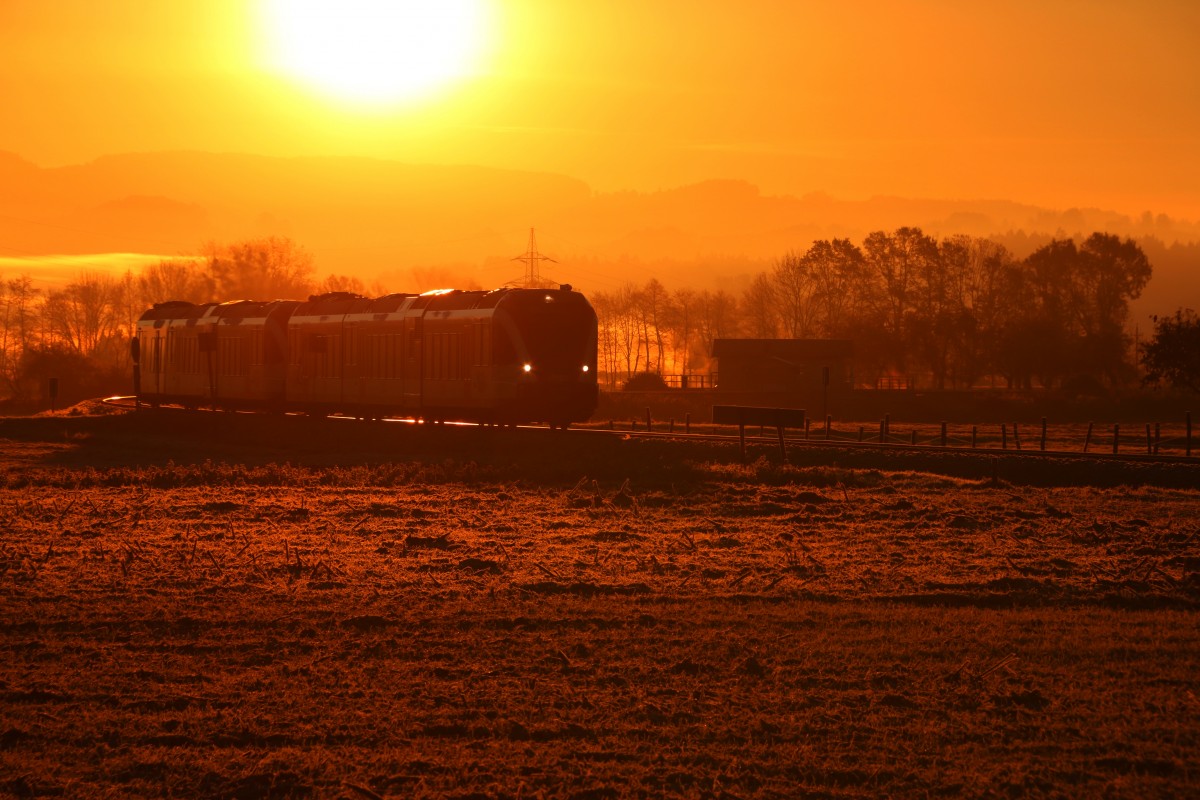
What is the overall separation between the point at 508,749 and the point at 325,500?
53.6ft

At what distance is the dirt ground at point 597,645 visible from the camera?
28.8 ft

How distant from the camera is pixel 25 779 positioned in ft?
27.6

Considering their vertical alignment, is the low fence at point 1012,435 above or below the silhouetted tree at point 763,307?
below

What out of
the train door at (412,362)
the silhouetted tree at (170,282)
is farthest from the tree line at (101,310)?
the train door at (412,362)

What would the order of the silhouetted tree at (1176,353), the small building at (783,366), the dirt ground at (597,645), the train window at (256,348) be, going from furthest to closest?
1. the small building at (783,366)
2. the silhouetted tree at (1176,353)
3. the train window at (256,348)
4. the dirt ground at (597,645)

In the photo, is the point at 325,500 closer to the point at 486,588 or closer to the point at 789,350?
the point at 486,588

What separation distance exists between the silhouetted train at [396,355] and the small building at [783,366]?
47925mm

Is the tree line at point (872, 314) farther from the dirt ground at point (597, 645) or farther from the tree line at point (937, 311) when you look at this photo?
the dirt ground at point (597, 645)

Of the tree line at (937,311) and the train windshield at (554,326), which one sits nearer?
the train windshield at (554,326)

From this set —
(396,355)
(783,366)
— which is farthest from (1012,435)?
(396,355)

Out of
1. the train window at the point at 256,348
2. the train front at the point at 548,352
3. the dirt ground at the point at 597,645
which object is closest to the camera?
the dirt ground at the point at 597,645

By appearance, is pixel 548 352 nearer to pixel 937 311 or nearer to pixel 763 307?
pixel 937 311

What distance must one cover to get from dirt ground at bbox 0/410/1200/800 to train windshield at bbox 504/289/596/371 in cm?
1048

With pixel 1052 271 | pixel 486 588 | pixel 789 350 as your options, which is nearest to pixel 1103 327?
pixel 1052 271
